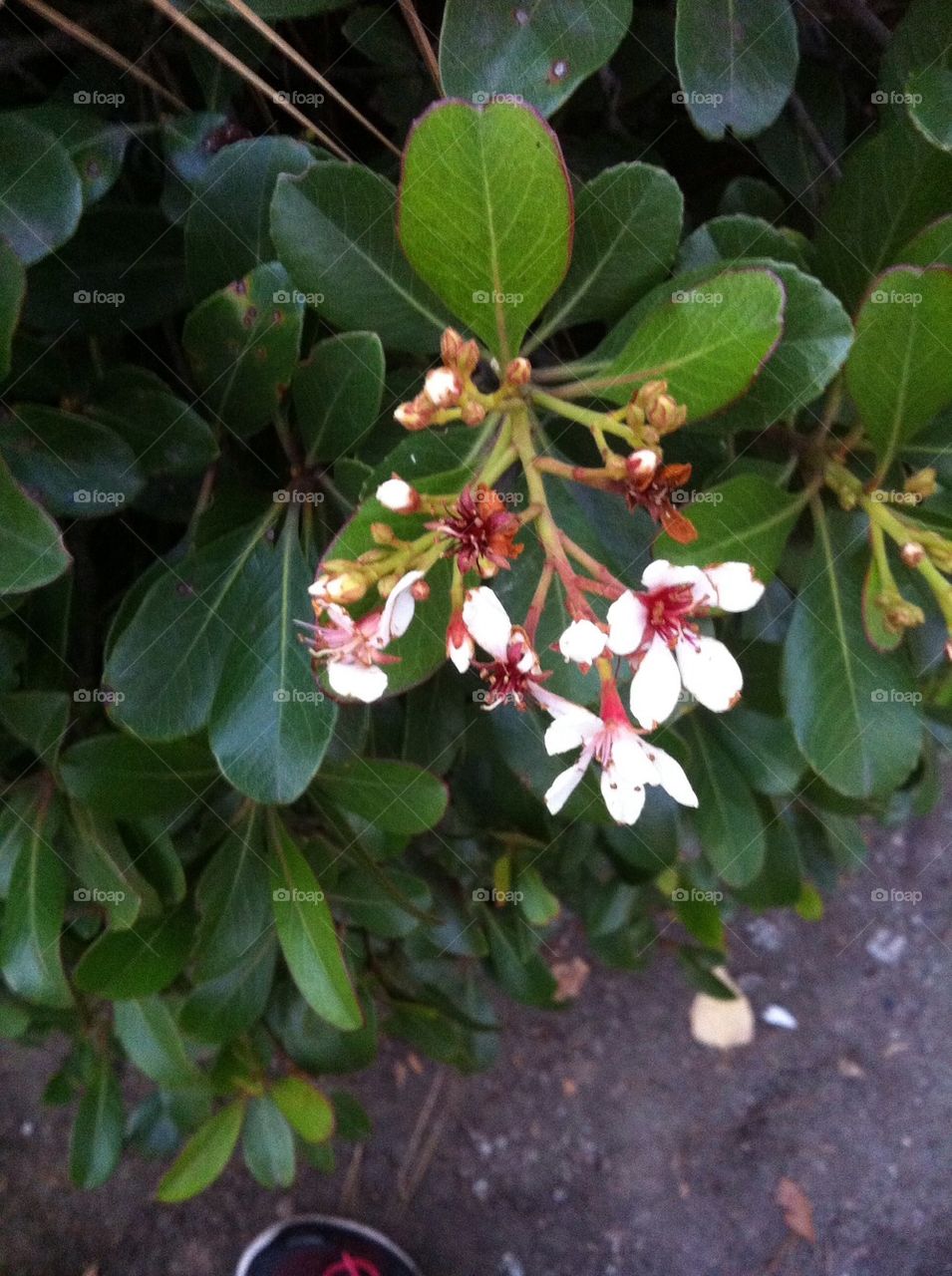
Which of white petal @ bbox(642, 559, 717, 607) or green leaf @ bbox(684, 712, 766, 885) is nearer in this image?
white petal @ bbox(642, 559, 717, 607)

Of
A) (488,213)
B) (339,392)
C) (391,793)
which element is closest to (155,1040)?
(391,793)

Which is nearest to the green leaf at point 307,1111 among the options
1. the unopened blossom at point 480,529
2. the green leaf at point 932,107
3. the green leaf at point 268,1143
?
the green leaf at point 268,1143

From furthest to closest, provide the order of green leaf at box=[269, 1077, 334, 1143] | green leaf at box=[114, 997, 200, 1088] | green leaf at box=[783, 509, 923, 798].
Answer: green leaf at box=[269, 1077, 334, 1143]
green leaf at box=[114, 997, 200, 1088]
green leaf at box=[783, 509, 923, 798]

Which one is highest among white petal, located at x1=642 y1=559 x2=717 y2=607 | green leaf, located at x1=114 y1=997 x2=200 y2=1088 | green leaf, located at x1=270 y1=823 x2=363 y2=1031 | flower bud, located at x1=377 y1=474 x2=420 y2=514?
flower bud, located at x1=377 y1=474 x2=420 y2=514

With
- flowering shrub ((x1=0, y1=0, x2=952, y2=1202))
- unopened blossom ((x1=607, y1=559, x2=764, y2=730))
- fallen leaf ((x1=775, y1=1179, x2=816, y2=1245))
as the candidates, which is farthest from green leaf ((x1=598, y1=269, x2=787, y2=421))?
fallen leaf ((x1=775, y1=1179, x2=816, y2=1245))

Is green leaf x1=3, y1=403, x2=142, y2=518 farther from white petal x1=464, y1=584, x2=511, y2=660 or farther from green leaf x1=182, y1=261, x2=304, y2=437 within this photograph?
white petal x1=464, y1=584, x2=511, y2=660

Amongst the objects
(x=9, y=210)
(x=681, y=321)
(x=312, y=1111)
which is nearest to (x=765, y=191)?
(x=681, y=321)

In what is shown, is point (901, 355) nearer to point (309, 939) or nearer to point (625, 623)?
point (625, 623)

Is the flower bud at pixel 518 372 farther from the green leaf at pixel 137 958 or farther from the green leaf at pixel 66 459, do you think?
the green leaf at pixel 137 958
